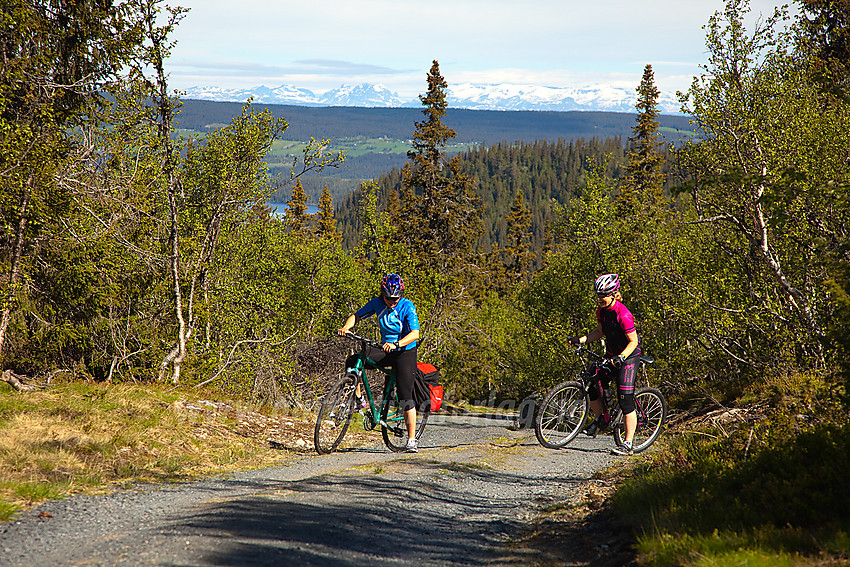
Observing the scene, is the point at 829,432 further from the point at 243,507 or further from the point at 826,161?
the point at 826,161

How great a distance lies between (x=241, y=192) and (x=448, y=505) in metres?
9.03

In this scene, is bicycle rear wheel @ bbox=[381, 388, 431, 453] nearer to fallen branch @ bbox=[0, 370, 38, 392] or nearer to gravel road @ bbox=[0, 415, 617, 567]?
gravel road @ bbox=[0, 415, 617, 567]

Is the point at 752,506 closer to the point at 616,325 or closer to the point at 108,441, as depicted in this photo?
the point at 616,325

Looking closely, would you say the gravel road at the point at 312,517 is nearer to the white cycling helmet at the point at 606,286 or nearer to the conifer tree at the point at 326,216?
the white cycling helmet at the point at 606,286

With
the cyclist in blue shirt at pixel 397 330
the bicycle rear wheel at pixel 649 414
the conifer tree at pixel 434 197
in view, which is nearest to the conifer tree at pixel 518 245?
the conifer tree at pixel 434 197

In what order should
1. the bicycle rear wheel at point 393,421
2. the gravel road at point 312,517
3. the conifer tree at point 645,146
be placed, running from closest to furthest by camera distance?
the gravel road at point 312,517 → the bicycle rear wheel at point 393,421 → the conifer tree at point 645,146

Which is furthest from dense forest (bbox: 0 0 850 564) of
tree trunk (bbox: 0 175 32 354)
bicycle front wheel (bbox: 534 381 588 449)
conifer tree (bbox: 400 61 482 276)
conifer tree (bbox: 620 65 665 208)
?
conifer tree (bbox: 620 65 665 208)

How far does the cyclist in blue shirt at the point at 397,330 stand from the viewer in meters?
9.15

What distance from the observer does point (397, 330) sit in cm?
935

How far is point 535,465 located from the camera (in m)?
8.88

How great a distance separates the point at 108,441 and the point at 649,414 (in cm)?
812

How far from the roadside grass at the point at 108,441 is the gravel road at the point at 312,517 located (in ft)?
1.78

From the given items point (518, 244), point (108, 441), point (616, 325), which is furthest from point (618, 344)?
point (518, 244)

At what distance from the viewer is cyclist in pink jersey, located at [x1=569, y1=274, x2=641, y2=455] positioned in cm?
869
